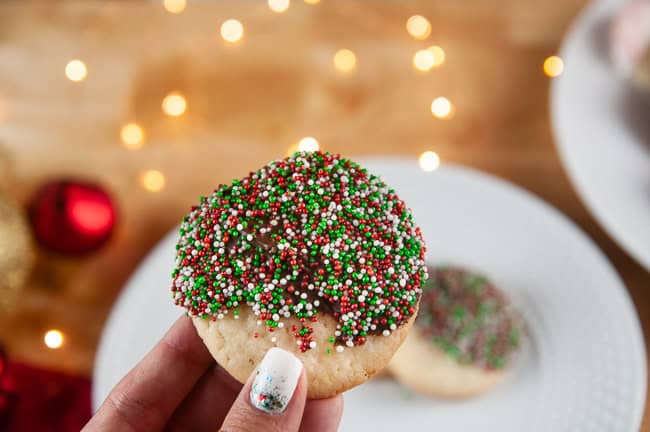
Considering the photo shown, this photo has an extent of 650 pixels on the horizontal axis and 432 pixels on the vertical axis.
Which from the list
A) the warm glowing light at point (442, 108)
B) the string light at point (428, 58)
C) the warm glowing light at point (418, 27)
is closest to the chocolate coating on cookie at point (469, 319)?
the warm glowing light at point (442, 108)

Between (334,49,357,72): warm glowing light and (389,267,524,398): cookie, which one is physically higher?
(334,49,357,72): warm glowing light

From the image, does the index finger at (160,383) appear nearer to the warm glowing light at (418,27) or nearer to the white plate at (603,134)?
the white plate at (603,134)

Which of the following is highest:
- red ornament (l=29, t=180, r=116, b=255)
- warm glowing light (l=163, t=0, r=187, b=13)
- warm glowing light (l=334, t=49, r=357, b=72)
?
warm glowing light (l=163, t=0, r=187, b=13)

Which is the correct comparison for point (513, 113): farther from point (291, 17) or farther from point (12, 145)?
point (12, 145)

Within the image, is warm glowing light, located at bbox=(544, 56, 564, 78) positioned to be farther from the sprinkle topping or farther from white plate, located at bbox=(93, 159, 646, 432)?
the sprinkle topping

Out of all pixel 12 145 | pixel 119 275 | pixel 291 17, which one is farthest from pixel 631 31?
pixel 12 145

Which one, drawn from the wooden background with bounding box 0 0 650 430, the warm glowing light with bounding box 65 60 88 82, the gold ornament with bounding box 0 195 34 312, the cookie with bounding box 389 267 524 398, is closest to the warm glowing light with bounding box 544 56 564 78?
the wooden background with bounding box 0 0 650 430

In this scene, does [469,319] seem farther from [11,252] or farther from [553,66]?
[11,252]
